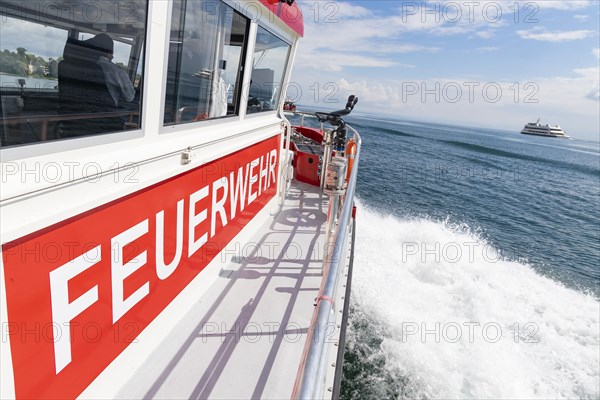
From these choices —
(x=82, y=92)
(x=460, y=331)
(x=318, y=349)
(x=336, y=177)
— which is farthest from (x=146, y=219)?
(x=460, y=331)

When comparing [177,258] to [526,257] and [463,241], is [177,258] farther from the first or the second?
[526,257]

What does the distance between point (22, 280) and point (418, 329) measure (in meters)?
4.10

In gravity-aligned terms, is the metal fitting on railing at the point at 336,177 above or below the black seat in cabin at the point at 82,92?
below

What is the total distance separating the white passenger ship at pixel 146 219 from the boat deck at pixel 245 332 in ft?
0.04

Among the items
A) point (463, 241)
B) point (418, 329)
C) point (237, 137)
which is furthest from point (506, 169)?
point (237, 137)

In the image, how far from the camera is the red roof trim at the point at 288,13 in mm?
3247

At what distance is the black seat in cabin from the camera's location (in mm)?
1433

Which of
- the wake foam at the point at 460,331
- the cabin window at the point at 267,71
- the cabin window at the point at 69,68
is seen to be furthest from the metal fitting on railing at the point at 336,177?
the cabin window at the point at 69,68

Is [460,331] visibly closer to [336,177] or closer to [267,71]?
[336,177]

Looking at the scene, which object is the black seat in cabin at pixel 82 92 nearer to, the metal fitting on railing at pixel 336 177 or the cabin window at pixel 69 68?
the cabin window at pixel 69 68

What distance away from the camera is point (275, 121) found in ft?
14.4

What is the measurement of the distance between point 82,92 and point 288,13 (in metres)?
2.82

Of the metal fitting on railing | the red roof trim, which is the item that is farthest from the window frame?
the metal fitting on railing

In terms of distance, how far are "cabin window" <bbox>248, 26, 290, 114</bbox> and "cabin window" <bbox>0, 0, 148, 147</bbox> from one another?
5.69ft
